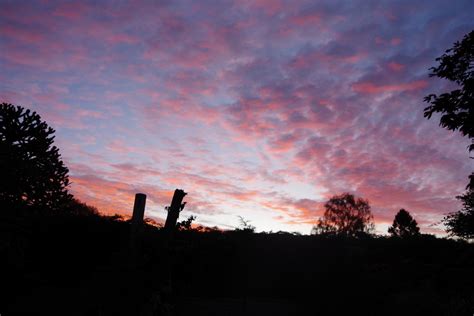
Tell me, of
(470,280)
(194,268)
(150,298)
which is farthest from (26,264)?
(470,280)

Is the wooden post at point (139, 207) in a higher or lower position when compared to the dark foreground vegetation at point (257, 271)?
higher

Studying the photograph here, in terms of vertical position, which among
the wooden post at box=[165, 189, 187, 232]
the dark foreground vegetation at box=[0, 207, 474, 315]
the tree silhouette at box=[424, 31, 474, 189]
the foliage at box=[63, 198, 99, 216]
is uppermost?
the tree silhouette at box=[424, 31, 474, 189]

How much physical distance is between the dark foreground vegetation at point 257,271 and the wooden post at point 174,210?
16.4ft

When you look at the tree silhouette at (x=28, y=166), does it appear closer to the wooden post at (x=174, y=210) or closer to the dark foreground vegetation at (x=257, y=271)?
the dark foreground vegetation at (x=257, y=271)

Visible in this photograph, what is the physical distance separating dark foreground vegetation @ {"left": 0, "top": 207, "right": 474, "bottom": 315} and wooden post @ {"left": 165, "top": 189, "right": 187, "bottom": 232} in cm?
499

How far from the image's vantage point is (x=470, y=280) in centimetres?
1443

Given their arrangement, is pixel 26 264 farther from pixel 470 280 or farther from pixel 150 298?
pixel 470 280

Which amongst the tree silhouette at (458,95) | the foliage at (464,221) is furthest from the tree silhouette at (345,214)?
the tree silhouette at (458,95)

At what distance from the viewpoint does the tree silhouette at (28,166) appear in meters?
18.1

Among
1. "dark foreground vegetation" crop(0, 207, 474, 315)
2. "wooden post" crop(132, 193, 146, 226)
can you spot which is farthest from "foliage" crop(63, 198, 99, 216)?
"wooden post" crop(132, 193, 146, 226)

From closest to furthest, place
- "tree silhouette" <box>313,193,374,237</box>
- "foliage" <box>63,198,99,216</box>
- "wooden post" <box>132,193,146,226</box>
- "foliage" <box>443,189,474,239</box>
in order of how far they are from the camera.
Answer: "wooden post" <box>132,193,146,226</box> → "foliage" <box>63,198,99,216</box> → "foliage" <box>443,189,474,239</box> → "tree silhouette" <box>313,193,374,237</box>

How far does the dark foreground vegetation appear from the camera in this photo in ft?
42.3

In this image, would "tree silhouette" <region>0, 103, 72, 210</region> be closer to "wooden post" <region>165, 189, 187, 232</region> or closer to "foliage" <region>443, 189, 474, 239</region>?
"wooden post" <region>165, 189, 187, 232</region>

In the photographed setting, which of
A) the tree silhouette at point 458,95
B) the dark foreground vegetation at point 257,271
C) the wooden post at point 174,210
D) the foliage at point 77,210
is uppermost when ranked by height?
the tree silhouette at point 458,95
